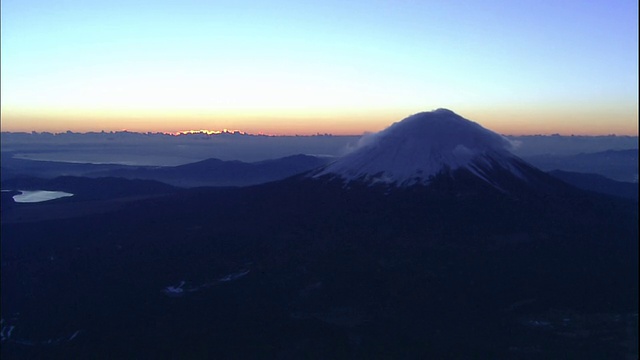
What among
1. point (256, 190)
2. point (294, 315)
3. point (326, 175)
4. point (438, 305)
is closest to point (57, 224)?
point (256, 190)

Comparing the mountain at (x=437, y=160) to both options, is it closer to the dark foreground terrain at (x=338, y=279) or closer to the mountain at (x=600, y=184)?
the dark foreground terrain at (x=338, y=279)

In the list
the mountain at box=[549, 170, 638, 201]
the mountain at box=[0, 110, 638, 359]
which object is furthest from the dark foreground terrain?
the mountain at box=[549, 170, 638, 201]

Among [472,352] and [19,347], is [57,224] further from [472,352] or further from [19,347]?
[472,352]

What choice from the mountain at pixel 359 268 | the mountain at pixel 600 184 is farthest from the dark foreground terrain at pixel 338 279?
the mountain at pixel 600 184

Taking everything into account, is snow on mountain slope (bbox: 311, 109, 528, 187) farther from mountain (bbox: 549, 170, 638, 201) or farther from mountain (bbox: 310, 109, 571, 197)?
mountain (bbox: 549, 170, 638, 201)

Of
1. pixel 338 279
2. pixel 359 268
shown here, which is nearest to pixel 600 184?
pixel 359 268

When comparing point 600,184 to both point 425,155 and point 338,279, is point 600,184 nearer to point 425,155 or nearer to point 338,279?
point 425,155
